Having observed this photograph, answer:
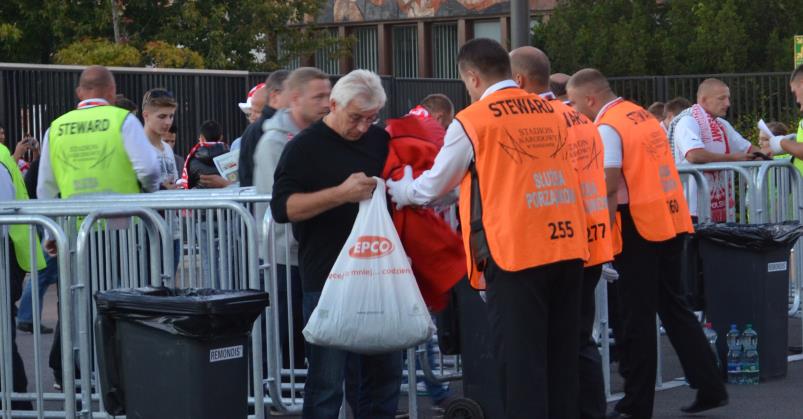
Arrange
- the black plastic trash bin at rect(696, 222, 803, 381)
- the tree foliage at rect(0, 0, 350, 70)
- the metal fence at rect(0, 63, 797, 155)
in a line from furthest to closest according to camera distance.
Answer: the tree foliage at rect(0, 0, 350, 70) < the metal fence at rect(0, 63, 797, 155) < the black plastic trash bin at rect(696, 222, 803, 381)

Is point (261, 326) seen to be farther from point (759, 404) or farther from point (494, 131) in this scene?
point (759, 404)

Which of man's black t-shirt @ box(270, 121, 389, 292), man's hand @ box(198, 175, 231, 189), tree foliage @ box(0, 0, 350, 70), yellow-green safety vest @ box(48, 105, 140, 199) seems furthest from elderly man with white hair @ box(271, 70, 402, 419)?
tree foliage @ box(0, 0, 350, 70)

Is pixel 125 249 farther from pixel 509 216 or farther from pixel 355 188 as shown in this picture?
pixel 509 216

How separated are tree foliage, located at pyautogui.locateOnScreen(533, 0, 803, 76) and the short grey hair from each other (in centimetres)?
1834

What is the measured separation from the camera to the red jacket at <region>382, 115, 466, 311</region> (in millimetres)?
6621

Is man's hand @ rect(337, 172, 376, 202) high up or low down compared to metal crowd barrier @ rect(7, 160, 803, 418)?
up

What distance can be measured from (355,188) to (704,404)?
9.64ft

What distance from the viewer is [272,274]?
7.54m

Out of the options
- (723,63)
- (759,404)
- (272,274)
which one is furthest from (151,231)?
(723,63)

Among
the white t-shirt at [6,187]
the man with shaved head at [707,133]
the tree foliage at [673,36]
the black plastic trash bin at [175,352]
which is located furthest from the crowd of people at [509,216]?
the tree foliage at [673,36]

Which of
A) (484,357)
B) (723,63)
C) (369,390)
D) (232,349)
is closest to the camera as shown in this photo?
(232,349)

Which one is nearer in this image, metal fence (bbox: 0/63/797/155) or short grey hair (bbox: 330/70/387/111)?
short grey hair (bbox: 330/70/387/111)

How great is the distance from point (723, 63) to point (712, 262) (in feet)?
52.7

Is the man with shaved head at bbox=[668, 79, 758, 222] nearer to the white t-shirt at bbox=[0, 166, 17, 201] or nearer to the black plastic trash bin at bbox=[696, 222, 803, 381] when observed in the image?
the black plastic trash bin at bbox=[696, 222, 803, 381]
